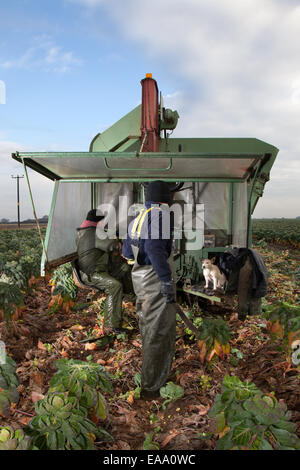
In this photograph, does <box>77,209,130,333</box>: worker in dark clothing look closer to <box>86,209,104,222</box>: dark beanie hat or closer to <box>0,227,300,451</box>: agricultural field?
<box>86,209,104,222</box>: dark beanie hat

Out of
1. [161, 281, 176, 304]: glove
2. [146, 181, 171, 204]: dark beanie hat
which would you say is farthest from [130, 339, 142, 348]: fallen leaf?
[146, 181, 171, 204]: dark beanie hat

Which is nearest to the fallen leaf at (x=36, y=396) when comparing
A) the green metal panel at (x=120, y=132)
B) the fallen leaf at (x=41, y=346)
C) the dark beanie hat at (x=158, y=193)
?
the fallen leaf at (x=41, y=346)

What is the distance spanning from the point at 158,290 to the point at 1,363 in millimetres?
1929

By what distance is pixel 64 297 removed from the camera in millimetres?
6297

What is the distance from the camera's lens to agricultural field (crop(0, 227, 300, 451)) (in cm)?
233

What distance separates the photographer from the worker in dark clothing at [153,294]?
3.43 meters

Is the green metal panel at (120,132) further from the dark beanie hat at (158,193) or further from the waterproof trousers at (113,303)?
the waterproof trousers at (113,303)

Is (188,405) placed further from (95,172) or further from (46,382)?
(95,172)

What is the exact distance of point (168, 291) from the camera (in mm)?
3322

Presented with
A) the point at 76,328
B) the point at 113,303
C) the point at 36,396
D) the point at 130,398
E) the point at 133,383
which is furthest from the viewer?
the point at 76,328

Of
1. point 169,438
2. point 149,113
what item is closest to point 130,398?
point 169,438

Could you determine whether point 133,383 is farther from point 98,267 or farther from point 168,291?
point 98,267

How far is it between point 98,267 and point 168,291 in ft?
7.53
